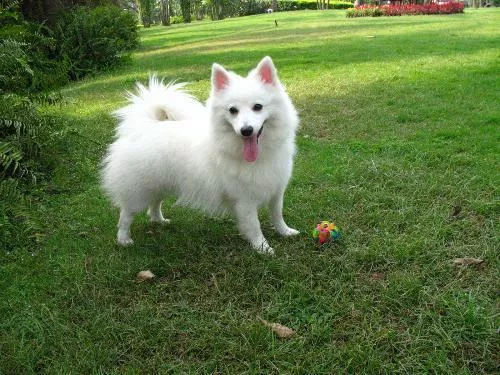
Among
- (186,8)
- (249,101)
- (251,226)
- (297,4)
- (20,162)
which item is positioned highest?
(186,8)

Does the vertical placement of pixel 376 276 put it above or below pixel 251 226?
below

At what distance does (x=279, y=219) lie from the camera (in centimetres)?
352

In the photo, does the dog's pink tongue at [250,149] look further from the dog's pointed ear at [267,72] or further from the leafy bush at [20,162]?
the leafy bush at [20,162]

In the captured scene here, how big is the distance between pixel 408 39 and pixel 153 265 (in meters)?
12.2

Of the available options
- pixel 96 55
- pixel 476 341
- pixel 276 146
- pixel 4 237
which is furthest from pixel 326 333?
pixel 96 55

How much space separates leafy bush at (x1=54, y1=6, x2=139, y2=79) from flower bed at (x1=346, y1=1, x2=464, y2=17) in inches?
629

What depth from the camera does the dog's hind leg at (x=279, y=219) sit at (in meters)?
3.47

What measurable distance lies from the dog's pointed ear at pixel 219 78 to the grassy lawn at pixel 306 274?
1150mm

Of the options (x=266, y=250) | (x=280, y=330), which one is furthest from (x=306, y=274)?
(x=280, y=330)

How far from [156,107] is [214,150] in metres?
0.75

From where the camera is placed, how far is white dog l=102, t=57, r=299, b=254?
3031 mm

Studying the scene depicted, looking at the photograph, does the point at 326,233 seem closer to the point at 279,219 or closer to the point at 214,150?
the point at 279,219

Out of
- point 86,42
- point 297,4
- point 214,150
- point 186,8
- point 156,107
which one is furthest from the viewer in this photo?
point 297,4

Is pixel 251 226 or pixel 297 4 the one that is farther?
pixel 297 4
